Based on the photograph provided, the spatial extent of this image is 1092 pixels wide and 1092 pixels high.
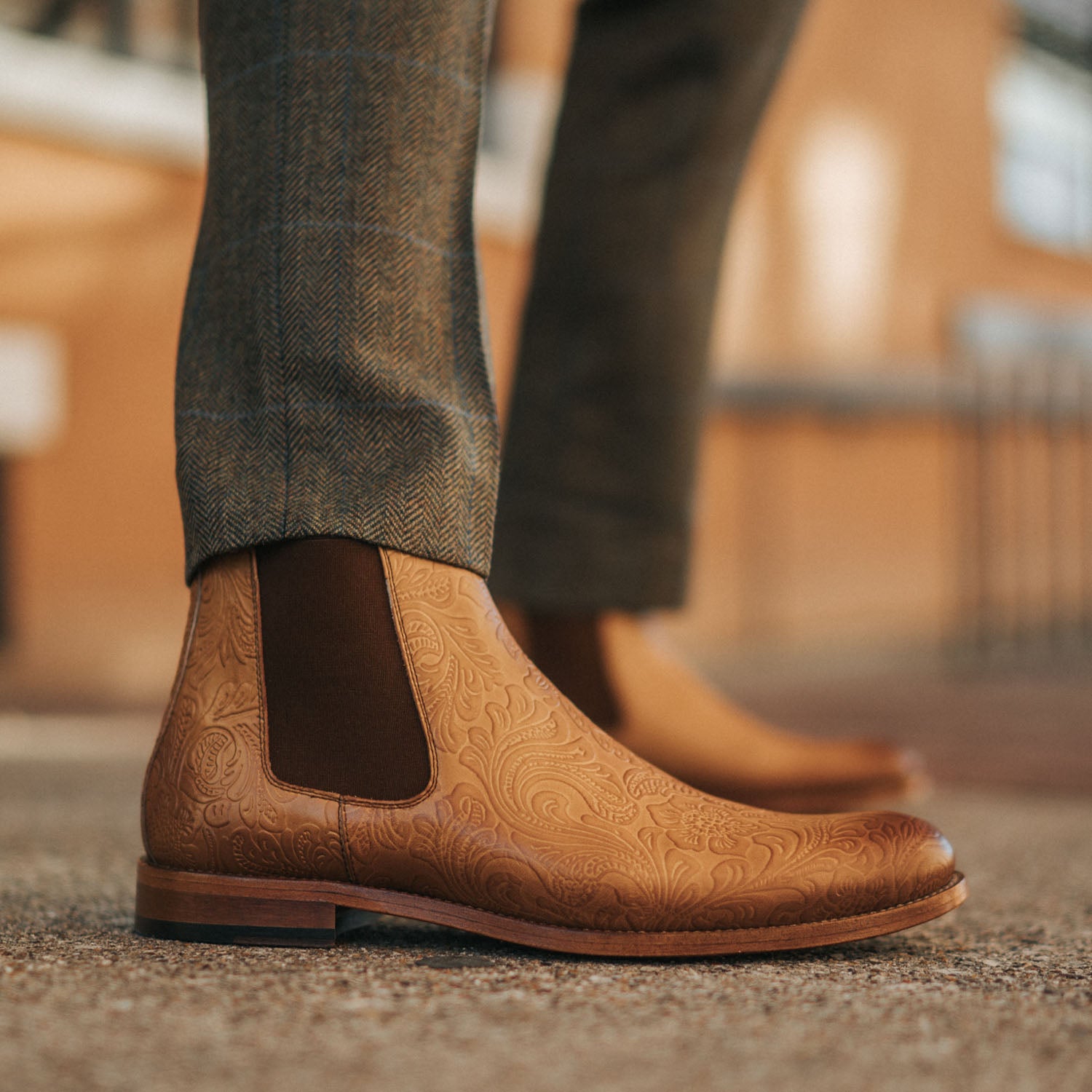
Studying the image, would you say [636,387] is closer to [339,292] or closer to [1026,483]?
[339,292]

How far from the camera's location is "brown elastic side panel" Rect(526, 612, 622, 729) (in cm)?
101

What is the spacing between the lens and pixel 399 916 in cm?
58

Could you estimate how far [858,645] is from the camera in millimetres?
4180

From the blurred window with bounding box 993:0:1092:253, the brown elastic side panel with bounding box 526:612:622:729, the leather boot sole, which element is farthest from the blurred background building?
the leather boot sole

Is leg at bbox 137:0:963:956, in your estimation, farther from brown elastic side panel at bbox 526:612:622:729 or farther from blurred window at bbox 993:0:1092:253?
blurred window at bbox 993:0:1092:253

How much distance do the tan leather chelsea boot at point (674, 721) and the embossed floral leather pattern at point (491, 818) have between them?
38 centimetres

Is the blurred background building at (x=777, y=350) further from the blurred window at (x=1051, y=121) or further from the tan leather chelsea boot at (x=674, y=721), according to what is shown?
the blurred window at (x=1051, y=121)

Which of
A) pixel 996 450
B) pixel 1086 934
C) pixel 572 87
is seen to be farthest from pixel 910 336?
pixel 1086 934

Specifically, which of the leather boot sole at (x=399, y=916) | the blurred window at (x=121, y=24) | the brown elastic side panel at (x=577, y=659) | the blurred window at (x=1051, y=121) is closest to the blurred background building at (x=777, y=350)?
the blurred window at (x=121, y=24)

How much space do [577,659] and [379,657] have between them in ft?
1.41

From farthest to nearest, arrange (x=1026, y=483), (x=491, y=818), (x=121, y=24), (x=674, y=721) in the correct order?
(x=1026, y=483) < (x=121, y=24) < (x=674, y=721) < (x=491, y=818)

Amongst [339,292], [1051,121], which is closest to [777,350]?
[339,292]

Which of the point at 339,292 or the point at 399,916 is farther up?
the point at 339,292

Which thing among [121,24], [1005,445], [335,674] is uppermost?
[121,24]
